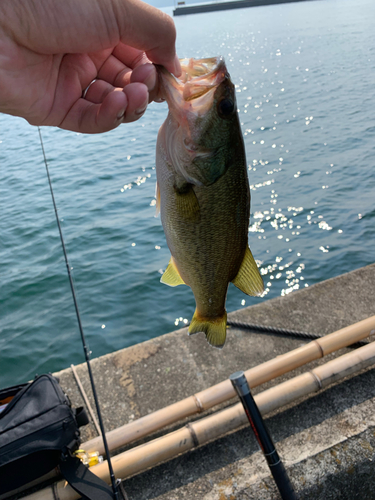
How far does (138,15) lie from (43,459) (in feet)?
9.08

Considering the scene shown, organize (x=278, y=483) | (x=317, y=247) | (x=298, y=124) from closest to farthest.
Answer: (x=278, y=483)
(x=317, y=247)
(x=298, y=124)

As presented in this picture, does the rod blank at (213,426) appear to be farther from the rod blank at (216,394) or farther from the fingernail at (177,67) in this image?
the fingernail at (177,67)

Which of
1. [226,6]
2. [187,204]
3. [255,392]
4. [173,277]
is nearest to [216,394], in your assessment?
[255,392]

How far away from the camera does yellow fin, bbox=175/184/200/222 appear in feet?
5.58

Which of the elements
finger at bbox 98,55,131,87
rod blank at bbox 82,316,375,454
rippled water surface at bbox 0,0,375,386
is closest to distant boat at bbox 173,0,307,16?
rippled water surface at bbox 0,0,375,386

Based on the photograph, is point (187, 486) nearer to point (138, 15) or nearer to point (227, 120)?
point (227, 120)

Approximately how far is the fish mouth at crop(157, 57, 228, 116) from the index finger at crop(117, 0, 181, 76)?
0.10 metres

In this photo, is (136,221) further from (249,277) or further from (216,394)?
(249,277)

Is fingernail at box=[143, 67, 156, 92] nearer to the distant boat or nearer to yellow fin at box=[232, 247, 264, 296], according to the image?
yellow fin at box=[232, 247, 264, 296]

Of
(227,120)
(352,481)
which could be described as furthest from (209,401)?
(227,120)

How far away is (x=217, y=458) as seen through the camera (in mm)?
3148

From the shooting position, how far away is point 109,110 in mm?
1795

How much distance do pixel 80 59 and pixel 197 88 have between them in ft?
2.25

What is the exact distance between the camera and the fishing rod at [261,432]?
2.47 meters
